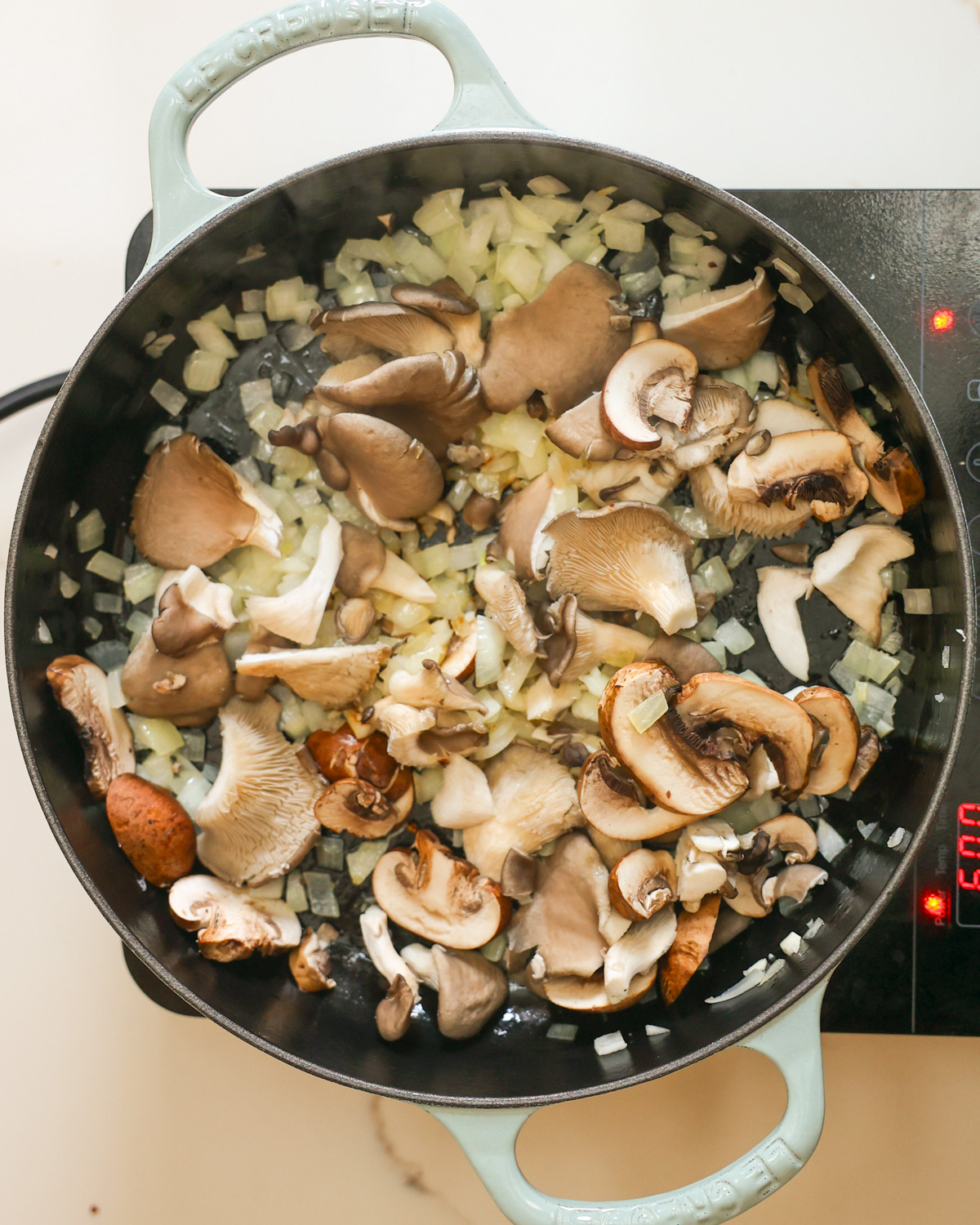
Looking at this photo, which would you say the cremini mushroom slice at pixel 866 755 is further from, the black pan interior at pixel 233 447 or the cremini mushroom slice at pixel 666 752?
the cremini mushroom slice at pixel 666 752

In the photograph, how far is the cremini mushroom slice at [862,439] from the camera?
1.22 meters

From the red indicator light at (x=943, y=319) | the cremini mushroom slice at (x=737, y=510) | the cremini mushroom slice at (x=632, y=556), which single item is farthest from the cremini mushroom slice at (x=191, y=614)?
the red indicator light at (x=943, y=319)

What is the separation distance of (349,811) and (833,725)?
739 mm

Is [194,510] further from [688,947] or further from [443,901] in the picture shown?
[688,947]

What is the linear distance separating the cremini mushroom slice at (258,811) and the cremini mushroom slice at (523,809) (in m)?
0.27

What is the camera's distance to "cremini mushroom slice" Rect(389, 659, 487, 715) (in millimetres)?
1231

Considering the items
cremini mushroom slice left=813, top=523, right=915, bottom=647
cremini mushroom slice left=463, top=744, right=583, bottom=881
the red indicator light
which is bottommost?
cremini mushroom slice left=463, top=744, right=583, bottom=881

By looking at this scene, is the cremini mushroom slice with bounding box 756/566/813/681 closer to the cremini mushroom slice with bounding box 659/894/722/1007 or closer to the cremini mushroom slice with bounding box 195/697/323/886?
the cremini mushroom slice with bounding box 659/894/722/1007

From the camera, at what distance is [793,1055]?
1100 millimetres

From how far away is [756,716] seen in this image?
120cm

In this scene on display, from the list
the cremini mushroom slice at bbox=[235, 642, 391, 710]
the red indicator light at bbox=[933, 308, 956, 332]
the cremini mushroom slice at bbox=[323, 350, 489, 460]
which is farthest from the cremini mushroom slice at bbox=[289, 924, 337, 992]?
the red indicator light at bbox=[933, 308, 956, 332]

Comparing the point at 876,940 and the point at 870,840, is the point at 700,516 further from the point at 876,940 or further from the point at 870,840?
the point at 876,940

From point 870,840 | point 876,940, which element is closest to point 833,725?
point 870,840

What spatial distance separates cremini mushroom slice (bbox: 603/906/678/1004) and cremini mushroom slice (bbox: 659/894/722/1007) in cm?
1
